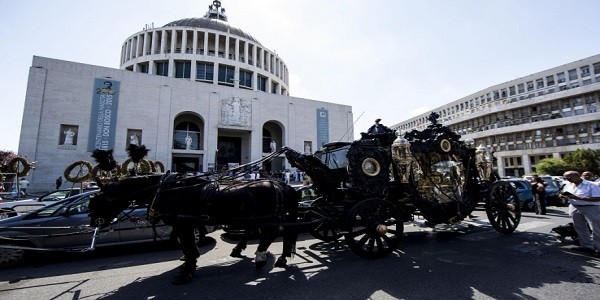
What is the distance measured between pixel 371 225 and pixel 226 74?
134ft

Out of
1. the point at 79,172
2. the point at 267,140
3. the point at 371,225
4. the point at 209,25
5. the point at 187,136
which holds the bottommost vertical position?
the point at 371,225

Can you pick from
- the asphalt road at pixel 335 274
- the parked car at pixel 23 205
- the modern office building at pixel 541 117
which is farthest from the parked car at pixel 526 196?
the modern office building at pixel 541 117

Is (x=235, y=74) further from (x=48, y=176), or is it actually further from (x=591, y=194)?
(x=591, y=194)

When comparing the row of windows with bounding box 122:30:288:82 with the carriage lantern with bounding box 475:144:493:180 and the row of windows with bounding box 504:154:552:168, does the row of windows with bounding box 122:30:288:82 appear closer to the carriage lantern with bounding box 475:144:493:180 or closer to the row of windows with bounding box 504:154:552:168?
the carriage lantern with bounding box 475:144:493:180

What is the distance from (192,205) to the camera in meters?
4.27

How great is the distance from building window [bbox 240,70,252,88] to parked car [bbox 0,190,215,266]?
126 ft

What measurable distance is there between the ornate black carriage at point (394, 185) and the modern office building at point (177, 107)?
1282 centimetres

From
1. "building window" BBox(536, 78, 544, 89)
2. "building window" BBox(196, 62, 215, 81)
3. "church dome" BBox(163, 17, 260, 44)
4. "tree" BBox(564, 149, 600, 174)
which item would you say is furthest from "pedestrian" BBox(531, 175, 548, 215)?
"building window" BBox(536, 78, 544, 89)

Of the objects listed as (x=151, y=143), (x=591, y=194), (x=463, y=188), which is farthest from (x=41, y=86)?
(x=591, y=194)

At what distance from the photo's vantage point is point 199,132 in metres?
33.7

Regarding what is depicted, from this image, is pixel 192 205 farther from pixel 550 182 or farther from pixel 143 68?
pixel 143 68

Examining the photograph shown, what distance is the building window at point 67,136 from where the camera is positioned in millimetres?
25234

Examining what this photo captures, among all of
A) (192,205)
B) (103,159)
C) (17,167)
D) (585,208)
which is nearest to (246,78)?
(17,167)

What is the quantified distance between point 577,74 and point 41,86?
72.6 meters
